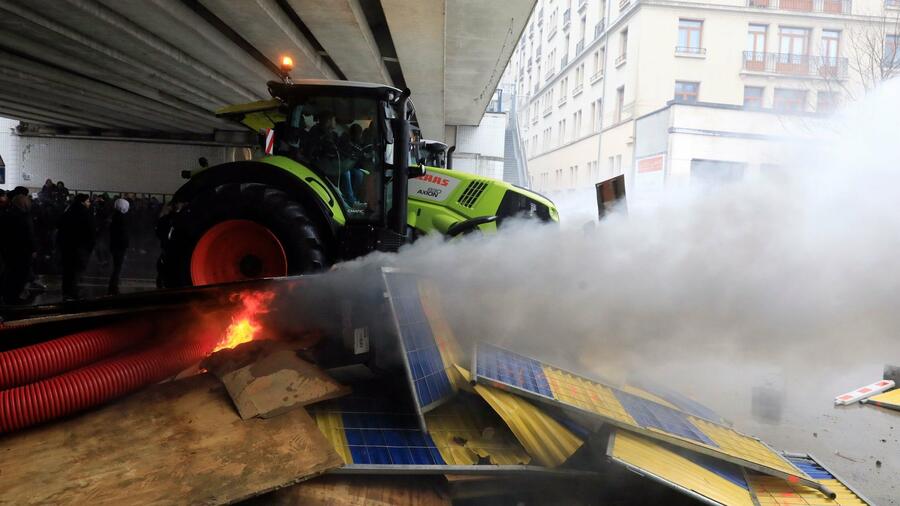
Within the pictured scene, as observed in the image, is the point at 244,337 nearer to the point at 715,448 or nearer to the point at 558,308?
the point at 558,308

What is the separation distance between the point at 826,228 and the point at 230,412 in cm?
444

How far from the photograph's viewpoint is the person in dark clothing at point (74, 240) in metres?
8.48

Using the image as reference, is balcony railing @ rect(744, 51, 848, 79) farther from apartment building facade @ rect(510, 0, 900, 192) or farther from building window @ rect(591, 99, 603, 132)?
building window @ rect(591, 99, 603, 132)

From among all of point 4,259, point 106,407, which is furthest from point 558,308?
point 4,259

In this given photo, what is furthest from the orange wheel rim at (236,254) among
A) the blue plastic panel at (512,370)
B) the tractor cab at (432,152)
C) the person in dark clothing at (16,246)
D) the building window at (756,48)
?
the building window at (756,48)

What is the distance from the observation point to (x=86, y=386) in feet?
Answer: 10.9

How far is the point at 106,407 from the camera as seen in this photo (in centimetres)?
345

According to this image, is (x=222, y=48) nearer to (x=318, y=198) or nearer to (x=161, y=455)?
(x=318, y=198)

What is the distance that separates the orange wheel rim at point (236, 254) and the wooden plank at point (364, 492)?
2458 mm

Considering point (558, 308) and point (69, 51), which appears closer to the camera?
point (558, 308)

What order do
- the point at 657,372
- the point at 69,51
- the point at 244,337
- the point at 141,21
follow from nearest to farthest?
the point at 244,337
the point at 657,372
the point at 141,21
the point at 69,51

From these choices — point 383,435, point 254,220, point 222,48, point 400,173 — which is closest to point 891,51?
point 400,173

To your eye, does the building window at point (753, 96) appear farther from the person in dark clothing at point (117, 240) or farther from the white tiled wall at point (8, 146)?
the white tiled wall at point (8, 146)

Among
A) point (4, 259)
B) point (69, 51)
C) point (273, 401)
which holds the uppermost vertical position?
point (69, 51)
